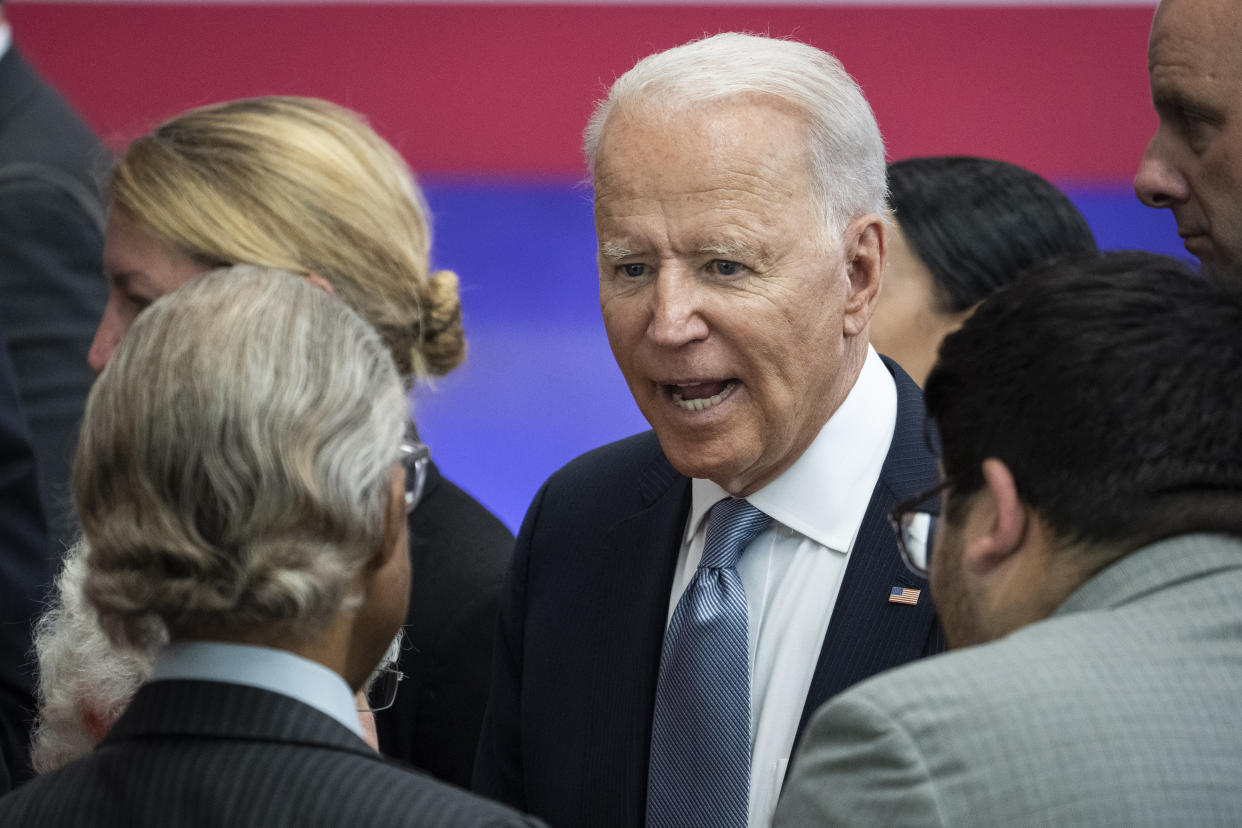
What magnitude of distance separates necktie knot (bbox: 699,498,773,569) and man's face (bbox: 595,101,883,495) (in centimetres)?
3

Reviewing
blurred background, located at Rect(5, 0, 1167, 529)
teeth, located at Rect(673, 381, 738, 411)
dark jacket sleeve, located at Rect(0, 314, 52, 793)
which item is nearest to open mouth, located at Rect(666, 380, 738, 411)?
teeth, located at Rect(673, 381, 738, 411)

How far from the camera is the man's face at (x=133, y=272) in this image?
2.01 metres

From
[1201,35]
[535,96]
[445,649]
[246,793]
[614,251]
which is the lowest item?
[445,649]

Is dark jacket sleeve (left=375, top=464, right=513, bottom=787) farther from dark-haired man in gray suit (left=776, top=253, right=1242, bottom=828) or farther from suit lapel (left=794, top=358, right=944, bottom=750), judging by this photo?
dark-haired man in gray suit (left=776, top=253, right=1242, bottom=828)

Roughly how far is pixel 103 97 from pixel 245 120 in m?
2.66

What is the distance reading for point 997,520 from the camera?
116 cm

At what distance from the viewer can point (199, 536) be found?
1.13 meters

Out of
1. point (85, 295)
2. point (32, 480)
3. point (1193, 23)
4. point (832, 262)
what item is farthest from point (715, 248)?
point (85, 295)

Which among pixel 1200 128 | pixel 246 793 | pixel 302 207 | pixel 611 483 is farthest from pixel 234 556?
pixel 1200 128

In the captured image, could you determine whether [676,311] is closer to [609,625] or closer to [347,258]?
[609,625]

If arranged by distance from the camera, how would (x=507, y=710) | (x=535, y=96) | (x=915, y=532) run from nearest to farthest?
(x=915, y=532), (x=507, y=710), (x=535, y=96)

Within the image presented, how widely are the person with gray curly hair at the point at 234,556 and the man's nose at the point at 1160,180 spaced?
2.99 feet

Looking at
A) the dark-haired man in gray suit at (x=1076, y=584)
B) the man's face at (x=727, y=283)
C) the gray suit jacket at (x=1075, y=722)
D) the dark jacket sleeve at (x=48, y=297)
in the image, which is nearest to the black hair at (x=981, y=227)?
the man's face at (x=727, y=283)

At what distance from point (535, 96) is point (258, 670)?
3.46 m
